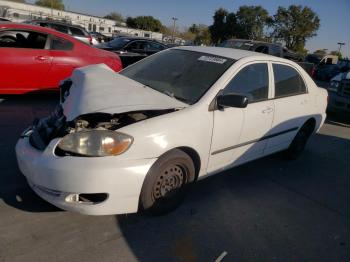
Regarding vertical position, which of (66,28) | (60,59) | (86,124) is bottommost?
(86,124)

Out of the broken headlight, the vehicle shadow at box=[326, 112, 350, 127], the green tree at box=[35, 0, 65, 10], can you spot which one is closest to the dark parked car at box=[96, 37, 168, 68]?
the vehicle shadow at box=[326, 112, 350, 127]

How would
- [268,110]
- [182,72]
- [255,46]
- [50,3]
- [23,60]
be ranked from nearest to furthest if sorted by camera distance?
[182,72] < [268,110] < [23,60] < [255,46] < [50,3]

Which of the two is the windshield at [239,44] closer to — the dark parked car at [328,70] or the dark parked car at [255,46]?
the dark parked car at [255,46]

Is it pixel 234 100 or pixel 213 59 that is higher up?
pixel 213 59

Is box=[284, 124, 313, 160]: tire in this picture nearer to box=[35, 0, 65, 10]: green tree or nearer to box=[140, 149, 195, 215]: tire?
box=[140, 149, 195, 215]: tire

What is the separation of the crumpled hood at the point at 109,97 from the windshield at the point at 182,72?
0.67ft

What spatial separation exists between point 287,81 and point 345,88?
515cm

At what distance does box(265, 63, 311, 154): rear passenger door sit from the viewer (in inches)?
163

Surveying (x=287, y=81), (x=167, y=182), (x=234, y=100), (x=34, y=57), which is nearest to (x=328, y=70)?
(x=287, y=81)

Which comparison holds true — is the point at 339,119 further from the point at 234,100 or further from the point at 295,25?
the point at 295,25

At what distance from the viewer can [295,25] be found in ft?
188

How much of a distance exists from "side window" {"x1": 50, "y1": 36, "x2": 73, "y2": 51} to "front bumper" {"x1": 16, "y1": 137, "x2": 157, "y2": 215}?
4.05 metres

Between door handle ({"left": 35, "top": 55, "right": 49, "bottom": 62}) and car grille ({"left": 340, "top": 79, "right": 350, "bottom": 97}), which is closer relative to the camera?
door handle ({"left": 35, "top": 55, "right": 49, "bottom": 62})

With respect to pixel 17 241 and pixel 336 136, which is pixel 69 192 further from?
pixel 336 136
